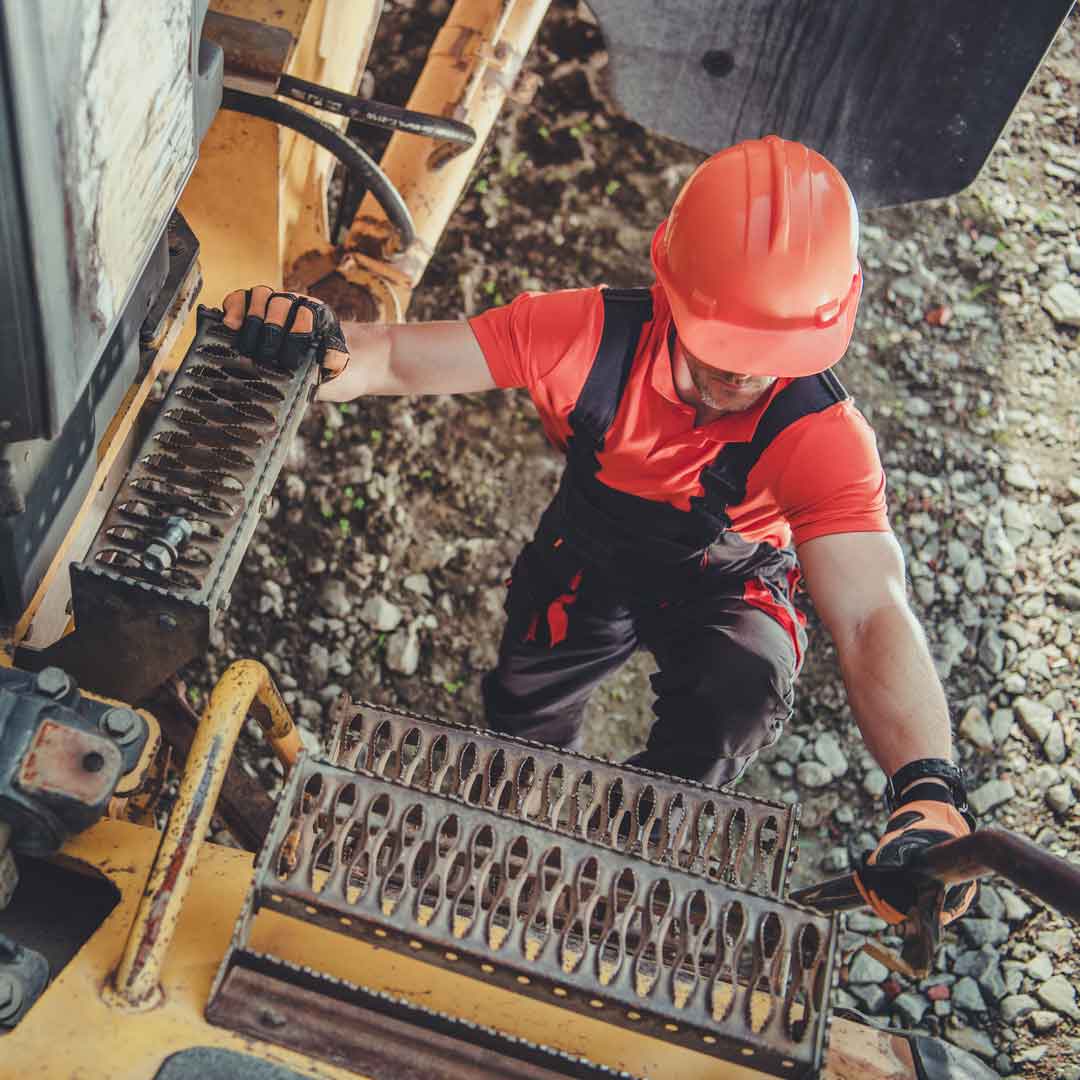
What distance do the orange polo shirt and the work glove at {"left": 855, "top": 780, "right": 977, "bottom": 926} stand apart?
544 mm

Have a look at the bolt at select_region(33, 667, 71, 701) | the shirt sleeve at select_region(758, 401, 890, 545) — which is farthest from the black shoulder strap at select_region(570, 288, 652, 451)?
the bolt at select_region(33, 667, 71, 701)

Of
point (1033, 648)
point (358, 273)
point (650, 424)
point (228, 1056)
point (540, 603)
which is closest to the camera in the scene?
point (228, 1056)

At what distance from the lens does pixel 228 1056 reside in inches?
48.4

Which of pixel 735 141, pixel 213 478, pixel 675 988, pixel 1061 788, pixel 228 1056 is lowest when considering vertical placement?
pixel 228 1056

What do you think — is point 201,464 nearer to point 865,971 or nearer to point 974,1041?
point 865,971

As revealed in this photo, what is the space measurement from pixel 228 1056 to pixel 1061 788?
2.78m

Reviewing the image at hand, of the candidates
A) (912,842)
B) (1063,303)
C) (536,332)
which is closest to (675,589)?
(536,332)

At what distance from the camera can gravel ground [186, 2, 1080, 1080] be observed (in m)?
3.12

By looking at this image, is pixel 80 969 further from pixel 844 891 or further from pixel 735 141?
pixel 735 141

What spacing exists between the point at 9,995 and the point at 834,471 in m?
1.51

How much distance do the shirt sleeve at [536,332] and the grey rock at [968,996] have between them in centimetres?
191

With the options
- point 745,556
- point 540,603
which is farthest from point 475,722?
point 745,556

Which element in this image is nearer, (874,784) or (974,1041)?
(974,1041)

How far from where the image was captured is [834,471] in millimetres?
2016
